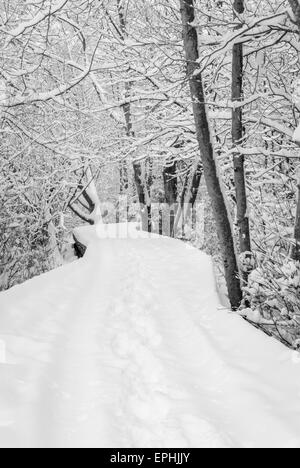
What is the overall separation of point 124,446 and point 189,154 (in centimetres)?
728

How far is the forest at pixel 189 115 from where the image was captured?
5.48 m

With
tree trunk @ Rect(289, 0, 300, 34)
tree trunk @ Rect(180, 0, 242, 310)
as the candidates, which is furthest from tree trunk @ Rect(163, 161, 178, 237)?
tree trunk @ Rect(289, 0, 300, 34)

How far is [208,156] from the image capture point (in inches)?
246

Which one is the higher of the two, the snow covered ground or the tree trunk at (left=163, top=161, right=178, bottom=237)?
the tree trunk at (left=163, top=161, right=178, bottom=237)

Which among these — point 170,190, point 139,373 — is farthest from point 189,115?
point 170,190

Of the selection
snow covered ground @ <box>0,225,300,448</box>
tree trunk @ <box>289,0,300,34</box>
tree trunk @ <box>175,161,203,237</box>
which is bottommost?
snow covered ground @ <box>0,225,300,448</box>

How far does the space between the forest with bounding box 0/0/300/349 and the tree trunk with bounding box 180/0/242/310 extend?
0.02m

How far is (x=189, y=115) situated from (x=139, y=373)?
244 inches

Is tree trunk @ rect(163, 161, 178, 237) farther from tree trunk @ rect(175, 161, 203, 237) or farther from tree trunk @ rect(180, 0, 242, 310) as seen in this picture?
tree trunk @ rect(180, 0, 242, 310)

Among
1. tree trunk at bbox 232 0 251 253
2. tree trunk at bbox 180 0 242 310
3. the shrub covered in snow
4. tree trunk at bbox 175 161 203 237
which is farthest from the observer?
tree trunk at bbox 175 161 203 237

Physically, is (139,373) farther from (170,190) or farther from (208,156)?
(170,190)

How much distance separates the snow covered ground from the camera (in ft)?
10.6
